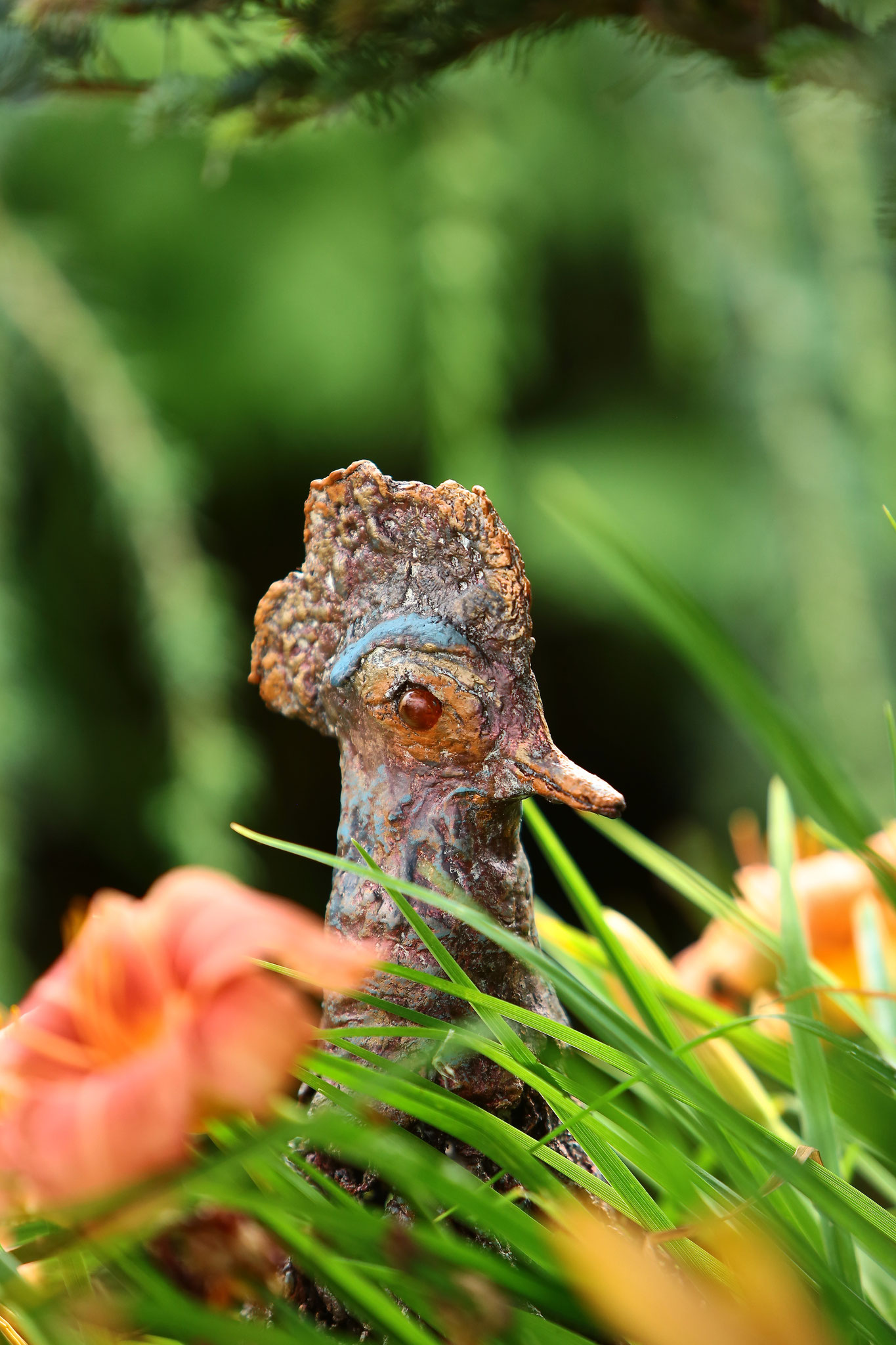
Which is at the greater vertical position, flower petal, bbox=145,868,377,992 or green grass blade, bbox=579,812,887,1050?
flower petal, bbox=145,868,377,992

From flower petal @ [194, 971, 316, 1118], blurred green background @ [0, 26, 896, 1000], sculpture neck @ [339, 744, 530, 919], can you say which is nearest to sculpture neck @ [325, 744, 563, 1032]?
sculpture neck @ [339, 744, 530, 919]

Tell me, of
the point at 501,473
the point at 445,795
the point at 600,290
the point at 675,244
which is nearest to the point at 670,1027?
the point at 445,795

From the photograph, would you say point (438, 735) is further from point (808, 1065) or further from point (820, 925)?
point (820, 925)

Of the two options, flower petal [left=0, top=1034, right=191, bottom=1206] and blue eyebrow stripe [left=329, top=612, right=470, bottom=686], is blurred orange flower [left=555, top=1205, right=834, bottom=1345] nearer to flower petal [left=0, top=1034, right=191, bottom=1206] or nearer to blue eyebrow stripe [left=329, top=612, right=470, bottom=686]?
flower petal [left=0, top=1034, right=191, bottom=1206]

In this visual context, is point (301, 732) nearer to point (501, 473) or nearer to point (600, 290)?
point (501, 473)

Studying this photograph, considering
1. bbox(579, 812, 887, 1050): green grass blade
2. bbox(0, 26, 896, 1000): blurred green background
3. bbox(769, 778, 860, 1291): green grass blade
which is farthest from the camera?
bbox(0, 26, 896, 1000): blurred green background

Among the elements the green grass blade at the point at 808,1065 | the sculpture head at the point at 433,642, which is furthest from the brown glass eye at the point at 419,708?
the green grass blade at the point at 808,1065

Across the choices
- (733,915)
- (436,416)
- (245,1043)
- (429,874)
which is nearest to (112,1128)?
(245,1043)
